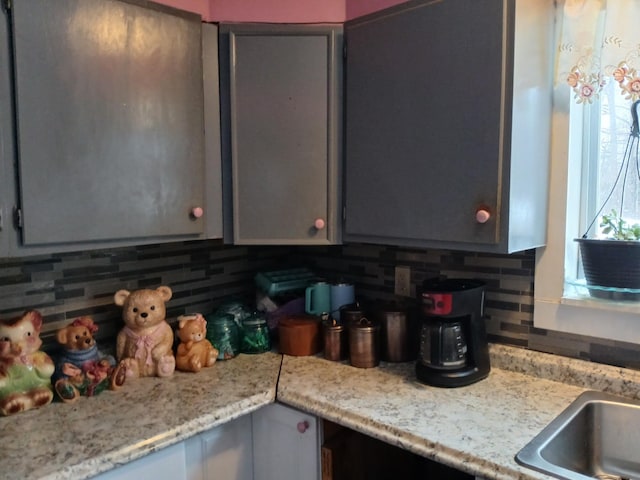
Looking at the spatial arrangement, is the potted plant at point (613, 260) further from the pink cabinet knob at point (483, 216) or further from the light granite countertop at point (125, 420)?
the light granite countertop at point (125, 420)

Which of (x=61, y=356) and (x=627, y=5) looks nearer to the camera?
(x=627, y=5)

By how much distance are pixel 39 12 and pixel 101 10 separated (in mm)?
163

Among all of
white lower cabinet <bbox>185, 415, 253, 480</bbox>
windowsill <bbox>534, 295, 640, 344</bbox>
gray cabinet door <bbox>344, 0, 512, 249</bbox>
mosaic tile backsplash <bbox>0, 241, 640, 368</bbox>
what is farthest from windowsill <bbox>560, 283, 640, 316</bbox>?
white lower cabinet <bbox>185, 415, 253, 480</bbox>

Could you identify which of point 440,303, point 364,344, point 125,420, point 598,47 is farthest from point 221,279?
point 598,47

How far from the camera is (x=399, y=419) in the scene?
53.1 inches

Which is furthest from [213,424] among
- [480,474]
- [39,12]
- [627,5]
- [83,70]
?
[627,5]

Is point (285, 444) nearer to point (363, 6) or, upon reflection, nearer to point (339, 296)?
point (339, 296)

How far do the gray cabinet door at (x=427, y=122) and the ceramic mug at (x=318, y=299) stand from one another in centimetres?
31

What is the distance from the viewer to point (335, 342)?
1.78 m

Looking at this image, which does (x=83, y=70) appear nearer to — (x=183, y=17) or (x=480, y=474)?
(x=183, y=17)

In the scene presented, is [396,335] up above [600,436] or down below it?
above

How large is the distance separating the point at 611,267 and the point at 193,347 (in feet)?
4.14

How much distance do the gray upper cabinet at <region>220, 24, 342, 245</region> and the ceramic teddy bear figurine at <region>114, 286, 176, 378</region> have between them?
341mm

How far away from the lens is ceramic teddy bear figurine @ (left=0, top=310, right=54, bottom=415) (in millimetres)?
1397
